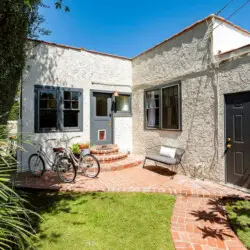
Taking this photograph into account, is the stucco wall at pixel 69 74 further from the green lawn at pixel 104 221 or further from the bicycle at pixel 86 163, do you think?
the green lawn at pixel 104 221

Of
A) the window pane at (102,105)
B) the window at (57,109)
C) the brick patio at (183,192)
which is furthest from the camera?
the window pane at (102,105)

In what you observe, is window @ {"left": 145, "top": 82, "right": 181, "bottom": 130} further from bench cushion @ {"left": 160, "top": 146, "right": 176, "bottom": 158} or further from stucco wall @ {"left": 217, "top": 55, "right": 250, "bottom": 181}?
stucco wall @ {"left": 217, "top": 55, "right": 250, "bottom": 181}

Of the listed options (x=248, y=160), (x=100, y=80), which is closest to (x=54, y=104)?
(x=100, y=80)

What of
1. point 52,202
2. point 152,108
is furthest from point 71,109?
point 52,202

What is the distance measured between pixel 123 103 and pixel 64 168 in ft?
15.0

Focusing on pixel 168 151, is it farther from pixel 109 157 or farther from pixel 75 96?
pixel 75 96

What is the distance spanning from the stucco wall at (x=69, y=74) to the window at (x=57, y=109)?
0.63ft

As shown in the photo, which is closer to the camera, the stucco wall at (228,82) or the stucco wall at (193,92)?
the stucco wall at (228,82)

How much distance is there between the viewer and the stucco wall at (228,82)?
15.5 ft

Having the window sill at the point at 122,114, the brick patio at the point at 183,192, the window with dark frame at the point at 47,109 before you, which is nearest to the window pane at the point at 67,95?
the window with dark frame at the point at 47,109

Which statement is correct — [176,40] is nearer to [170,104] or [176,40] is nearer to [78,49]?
[170,104]

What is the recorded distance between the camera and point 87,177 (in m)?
6.26

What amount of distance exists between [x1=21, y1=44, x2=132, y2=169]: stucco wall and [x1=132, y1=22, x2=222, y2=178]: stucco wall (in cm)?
182

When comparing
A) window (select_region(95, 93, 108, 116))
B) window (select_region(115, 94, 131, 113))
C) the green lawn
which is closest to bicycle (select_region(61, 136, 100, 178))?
the green lawn
